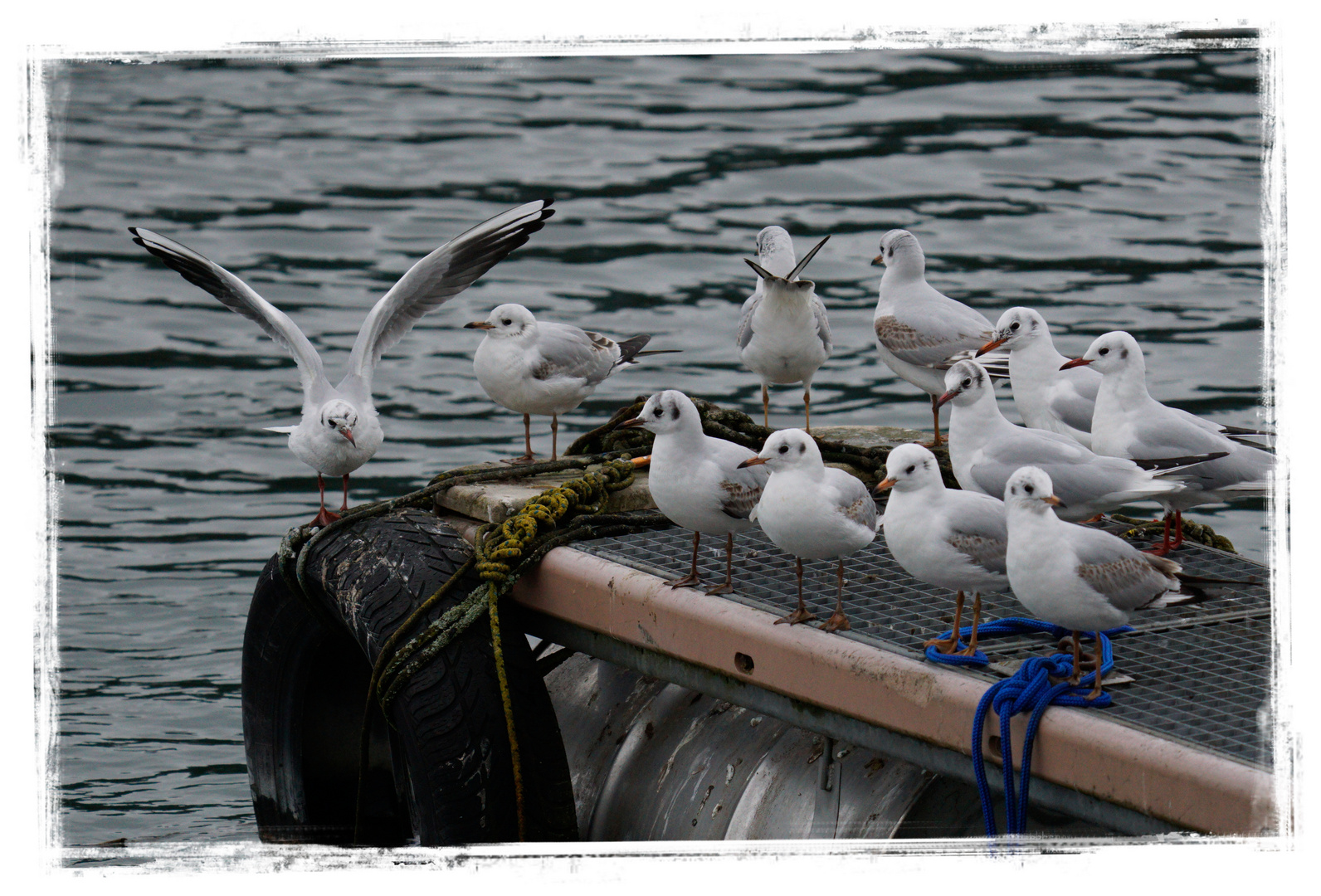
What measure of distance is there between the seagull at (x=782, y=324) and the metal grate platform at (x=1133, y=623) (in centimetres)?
124

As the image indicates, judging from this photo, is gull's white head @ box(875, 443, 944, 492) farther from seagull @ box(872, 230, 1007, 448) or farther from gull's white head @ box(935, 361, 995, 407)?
seagull @ box(872, 230, 1007, 448)

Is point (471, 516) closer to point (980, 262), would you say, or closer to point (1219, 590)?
point (1219, 590)

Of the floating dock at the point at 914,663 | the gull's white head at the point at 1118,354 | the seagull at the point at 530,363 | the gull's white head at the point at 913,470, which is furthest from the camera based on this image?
the seagull at the point at 530,363

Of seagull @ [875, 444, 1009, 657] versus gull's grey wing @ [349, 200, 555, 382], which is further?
gull's grey wing @ [349, 200, 555, 382]

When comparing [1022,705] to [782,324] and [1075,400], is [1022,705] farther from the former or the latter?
[782,324]

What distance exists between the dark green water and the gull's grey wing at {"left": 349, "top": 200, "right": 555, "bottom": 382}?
1704 millimetres

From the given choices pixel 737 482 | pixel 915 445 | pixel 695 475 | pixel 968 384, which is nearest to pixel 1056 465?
pixel 968 384

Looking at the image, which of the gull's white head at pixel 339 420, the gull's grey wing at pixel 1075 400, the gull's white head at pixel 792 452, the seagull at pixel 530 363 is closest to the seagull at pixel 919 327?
the gull's grey wing at pixel 1075 400

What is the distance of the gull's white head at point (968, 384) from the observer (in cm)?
503

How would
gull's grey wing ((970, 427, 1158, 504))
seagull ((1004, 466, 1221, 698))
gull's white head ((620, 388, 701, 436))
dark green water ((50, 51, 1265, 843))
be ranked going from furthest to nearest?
dark green water ((50, 51, 1265, 843)), gull's white head ((620, 388, 701, 436)), gull's grey wing ((970, 427, 1158, 504)), seagull ((1004, 466, 1221, 698))

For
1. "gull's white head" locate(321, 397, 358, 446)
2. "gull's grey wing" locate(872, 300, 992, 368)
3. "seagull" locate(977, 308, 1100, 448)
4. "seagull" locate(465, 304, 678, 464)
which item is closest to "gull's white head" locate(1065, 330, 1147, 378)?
"seagull" locate(977, 308, 1100, 448)

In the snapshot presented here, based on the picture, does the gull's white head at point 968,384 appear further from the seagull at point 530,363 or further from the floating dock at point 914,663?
the seagull at point 530,363

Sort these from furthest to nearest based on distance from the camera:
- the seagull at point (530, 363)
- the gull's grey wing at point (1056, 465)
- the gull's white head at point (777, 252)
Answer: the gull's white head at point (777, 252), the seagull at point (530, 363), the gull's grey wing at point (1056, 465)

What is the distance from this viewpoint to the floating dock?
3.68 m
